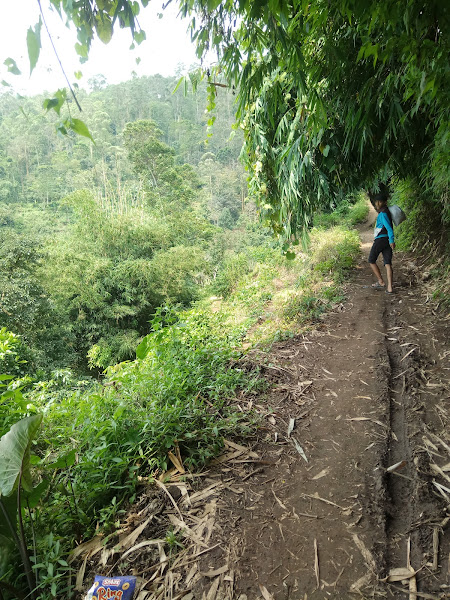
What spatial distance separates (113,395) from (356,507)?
75.0 inches

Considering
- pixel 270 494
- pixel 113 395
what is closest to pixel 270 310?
pixel 113 395

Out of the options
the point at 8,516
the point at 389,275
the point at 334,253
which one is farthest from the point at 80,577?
the point at 334,253

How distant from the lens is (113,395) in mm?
2842

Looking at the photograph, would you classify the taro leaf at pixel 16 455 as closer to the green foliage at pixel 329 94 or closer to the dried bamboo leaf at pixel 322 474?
the dried bamboo leaf at pixel 322 474

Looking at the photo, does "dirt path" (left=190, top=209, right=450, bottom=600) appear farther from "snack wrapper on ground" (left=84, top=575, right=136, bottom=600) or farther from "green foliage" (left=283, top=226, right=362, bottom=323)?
"green foliage" (left=283, top=226, right=362, bottom=323)

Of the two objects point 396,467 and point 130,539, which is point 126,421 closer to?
point 130,539

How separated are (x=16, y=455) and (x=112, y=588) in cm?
71

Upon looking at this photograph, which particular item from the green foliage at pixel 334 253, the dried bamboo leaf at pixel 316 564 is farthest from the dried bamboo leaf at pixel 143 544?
the green foliage at pixel 334 253

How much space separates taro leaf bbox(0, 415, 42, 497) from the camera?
5.17 ft

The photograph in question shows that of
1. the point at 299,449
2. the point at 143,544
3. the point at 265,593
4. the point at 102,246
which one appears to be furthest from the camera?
the point at 102,246

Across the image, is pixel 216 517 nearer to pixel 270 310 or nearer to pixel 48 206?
pixel 270 310

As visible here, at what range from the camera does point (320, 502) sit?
6.24ft

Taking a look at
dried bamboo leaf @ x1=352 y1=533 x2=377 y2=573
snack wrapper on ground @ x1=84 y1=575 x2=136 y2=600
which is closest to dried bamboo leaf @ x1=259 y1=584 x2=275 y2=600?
dried bamboo leaf @ x1=352 y1=533 x2=377 y2=573

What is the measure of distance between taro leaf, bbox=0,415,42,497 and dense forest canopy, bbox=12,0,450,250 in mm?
1551
